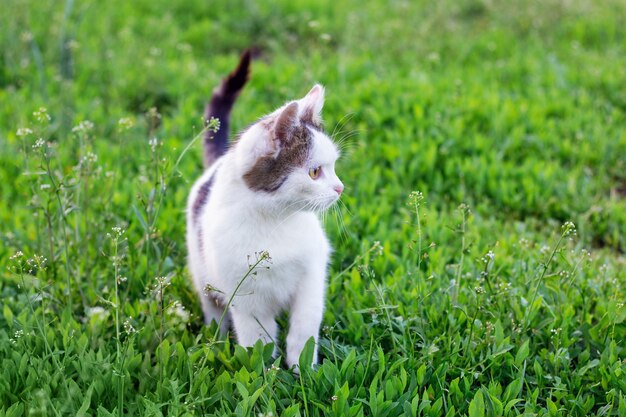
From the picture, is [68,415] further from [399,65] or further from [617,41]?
[617,41]

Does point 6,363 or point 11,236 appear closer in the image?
point 6,363

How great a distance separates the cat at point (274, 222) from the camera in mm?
2830

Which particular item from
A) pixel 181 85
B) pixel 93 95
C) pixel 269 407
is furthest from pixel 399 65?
pixel 269 407

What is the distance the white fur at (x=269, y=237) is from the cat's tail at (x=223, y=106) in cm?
70

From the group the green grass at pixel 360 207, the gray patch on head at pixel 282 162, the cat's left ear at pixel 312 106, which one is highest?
the cat's left ear at pixel 312 106

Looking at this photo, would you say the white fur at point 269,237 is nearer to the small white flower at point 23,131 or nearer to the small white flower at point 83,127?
the small white flower at point 83,127

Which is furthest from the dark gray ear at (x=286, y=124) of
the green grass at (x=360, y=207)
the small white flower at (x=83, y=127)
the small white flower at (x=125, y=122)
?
the small white flower at (x=83, y=127)

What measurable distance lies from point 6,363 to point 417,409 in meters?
1.67

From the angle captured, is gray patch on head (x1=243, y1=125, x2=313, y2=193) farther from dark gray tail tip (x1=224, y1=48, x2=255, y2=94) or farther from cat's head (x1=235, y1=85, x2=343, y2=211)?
dark gray tail tip (x1=224, y1=48, x2=255, y2=94)

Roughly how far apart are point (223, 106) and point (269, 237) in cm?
118

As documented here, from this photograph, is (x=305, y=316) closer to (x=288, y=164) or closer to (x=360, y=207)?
(x=288, y=164)

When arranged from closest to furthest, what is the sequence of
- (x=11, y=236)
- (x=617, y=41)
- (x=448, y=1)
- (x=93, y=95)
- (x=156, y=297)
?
(x=156, y=297)
(x=11, y=236)
(x=93, y=95)
(x=617, y=41)
(x=448, y=1)

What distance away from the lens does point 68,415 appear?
9.01ft

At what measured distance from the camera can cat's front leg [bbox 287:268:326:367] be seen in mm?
3045
